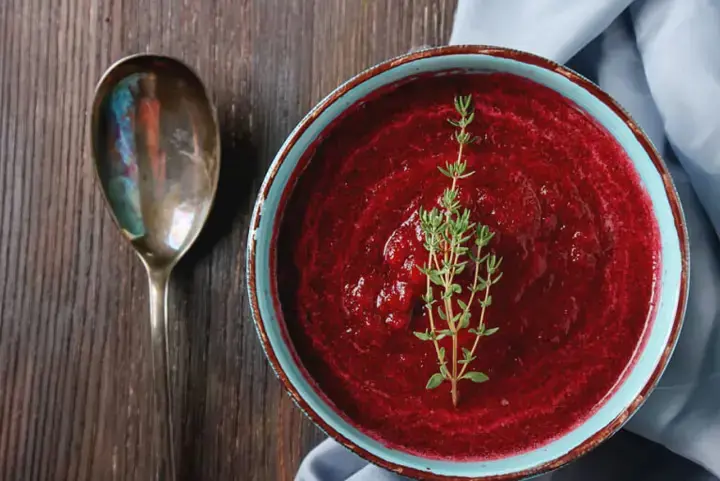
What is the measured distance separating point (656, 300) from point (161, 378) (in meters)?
0.74

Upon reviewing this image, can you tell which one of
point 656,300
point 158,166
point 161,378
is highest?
point 158,166

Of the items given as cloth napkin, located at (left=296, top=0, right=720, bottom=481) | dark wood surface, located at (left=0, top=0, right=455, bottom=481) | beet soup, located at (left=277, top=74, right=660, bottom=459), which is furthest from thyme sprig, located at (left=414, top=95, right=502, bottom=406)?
dark wood surface, located at (left=0, top=0, right=455, bottom=481)

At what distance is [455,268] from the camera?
1000mm

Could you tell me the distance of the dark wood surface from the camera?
1.28m

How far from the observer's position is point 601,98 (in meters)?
1.03

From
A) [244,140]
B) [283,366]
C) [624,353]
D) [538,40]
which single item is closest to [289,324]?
[283,366]

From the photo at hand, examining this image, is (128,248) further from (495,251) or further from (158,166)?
(495,251)

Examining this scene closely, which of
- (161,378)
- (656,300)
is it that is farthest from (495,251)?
(161,378)

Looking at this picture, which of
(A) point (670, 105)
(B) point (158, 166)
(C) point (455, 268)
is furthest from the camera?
(B) point (158, 166)

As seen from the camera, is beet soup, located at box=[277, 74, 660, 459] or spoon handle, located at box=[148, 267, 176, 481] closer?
beet soup, located at box=[277, 74, 660, 459]

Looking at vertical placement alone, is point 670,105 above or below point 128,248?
above

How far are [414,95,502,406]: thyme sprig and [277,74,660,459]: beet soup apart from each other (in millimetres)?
19

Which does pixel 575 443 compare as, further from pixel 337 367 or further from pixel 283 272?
pixel 283 272

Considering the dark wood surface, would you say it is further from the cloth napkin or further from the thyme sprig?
the thyme sprig
